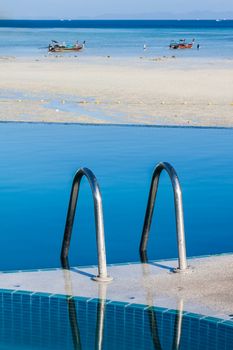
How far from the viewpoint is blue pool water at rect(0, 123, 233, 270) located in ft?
25.3

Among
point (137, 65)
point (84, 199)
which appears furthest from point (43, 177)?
point (137, 65)

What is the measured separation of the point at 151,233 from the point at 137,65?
1110 inches

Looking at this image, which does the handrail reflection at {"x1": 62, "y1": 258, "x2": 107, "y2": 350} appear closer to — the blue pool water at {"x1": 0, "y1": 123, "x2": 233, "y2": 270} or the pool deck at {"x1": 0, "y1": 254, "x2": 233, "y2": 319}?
the pool deck at {"x1": 0, "y1": 254, "x2": 233, "y2": 319}

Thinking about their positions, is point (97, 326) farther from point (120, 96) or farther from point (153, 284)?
point (120, 96)

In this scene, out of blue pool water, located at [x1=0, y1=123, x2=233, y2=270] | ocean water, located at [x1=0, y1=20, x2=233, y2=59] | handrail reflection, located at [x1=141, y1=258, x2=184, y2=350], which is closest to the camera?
handrail reflection, located at [x1=141, y1=258, x2=184, y2=350]

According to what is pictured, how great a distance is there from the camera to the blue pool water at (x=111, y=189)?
7.72 metres

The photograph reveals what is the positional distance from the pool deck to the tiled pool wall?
4.9 inches

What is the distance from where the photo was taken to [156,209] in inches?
358

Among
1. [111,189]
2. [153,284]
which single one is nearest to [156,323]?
[153,284]

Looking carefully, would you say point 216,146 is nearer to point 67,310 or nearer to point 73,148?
point 73,148

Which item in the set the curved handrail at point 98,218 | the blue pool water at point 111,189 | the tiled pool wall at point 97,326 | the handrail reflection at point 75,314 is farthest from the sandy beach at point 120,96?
the tiled pool wall at point 97,326

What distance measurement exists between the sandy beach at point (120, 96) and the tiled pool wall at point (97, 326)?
9810mm

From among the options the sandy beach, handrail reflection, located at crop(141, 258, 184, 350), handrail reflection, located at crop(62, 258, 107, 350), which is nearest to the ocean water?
the sandy beach

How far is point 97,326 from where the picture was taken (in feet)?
16.4
